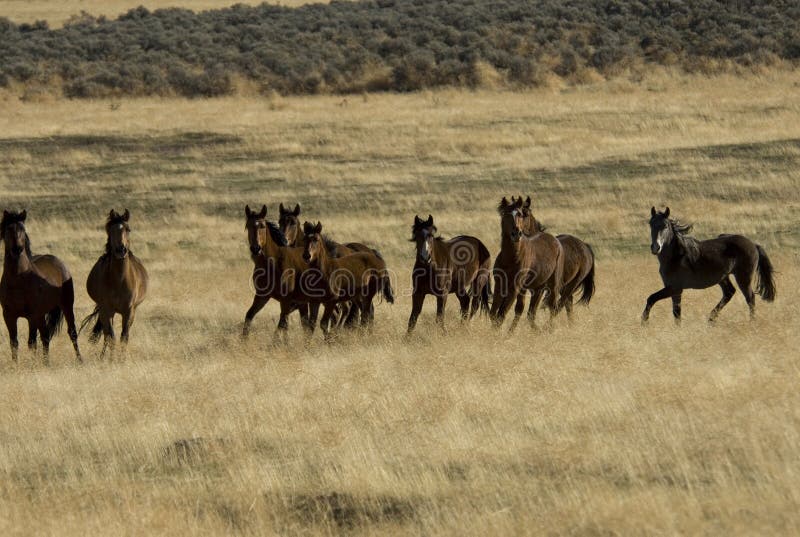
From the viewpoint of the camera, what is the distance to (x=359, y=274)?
1565 cm

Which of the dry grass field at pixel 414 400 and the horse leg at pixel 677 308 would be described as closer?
the dry grass field at pixel 414 400

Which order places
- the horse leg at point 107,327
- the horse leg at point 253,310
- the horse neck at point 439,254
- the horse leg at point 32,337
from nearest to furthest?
the horse leg at point 107,327 → the horse leg at point 32,337 → the horse leg at point 253,310 → the horse neck at point 439,254

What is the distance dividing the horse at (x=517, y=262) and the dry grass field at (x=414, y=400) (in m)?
0.55

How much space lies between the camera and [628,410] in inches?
396

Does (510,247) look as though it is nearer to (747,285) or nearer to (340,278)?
(340,278)

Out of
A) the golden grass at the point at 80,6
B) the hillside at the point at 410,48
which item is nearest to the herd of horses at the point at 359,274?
the hillside at the point at 410,48

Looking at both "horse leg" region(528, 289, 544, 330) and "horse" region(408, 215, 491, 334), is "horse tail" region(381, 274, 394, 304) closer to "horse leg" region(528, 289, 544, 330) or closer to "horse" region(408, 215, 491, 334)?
"horse" region(408, 215, 491, 334)

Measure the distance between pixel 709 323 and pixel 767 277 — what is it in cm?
151

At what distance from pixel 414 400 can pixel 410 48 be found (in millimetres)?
37798

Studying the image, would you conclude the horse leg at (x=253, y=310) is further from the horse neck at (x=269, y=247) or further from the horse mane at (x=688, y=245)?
the horse mane at (x=688, y=245)

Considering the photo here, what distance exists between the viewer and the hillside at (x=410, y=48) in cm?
4466

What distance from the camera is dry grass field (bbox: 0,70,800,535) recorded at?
8.02 m

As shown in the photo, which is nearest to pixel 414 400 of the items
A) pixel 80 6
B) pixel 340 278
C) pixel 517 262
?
pixel 517 262

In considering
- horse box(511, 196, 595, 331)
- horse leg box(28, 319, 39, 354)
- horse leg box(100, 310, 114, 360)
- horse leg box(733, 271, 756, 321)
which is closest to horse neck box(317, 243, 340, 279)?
horse box(511, 196, 595, 331)
